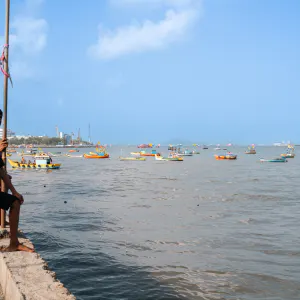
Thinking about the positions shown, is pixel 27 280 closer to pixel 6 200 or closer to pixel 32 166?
pixel 6 200

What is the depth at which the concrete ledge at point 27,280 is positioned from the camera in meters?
4.07

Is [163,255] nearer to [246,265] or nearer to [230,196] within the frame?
[246,265]

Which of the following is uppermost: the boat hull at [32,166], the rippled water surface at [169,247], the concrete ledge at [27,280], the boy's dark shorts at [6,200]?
the boy's dark shorts at [6,200]

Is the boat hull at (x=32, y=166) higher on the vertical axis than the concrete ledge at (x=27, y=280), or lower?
lower

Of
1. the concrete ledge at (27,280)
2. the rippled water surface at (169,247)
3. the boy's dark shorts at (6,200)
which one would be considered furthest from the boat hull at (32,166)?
the boy's dark shorts at (6,200)

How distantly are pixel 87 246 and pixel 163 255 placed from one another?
235 cm

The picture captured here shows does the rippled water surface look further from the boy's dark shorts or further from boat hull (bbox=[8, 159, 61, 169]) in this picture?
boat hull (bbox=[8, 159, 61, 169])

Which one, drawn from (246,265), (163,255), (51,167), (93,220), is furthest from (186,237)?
(51,167)

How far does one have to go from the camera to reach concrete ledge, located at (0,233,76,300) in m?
4.07

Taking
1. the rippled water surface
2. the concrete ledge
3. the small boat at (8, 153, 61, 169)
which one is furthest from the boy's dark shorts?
the small boat at (8, 153, 61, 169)

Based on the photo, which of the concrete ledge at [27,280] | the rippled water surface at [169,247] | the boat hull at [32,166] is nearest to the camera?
the concrete ledge at [27,280]

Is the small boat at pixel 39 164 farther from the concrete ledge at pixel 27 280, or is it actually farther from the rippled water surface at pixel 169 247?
the concrete ledge at pixel 27 280

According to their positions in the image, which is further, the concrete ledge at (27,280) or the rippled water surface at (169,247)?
the rippled water surface at (169,247)

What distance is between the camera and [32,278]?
4.50 m
